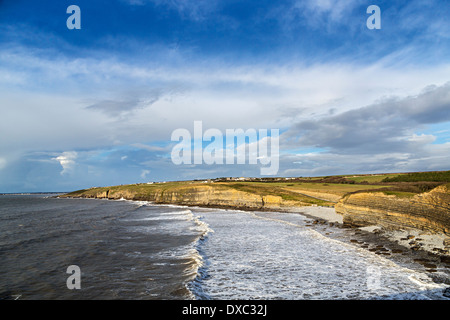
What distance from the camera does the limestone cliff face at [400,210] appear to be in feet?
59.9

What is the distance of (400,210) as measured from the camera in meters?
22.7

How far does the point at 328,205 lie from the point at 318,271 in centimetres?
4324

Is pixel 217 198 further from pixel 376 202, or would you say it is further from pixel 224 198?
pixel 376 202

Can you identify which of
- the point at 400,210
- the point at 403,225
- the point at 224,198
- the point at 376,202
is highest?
the point at 376,202

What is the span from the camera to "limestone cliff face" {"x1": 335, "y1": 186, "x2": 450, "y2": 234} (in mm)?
18250

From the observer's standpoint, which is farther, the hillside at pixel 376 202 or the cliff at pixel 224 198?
the cliff at pixel 224 198

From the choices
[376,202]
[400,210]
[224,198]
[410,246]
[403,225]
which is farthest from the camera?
[224,198]

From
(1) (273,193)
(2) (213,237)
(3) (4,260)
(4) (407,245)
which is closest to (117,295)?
(3) (4,260)

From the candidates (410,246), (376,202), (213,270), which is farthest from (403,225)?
(213,270)

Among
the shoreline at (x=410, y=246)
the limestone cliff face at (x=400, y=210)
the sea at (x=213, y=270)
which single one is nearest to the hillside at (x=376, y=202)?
the limestone cliff face at (x=400, y=210)

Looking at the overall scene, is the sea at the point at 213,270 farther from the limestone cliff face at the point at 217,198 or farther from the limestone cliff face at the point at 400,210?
the limestone cliff face at the point at 217,198

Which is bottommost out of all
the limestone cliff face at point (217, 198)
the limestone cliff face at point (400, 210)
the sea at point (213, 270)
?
the limestone cliff face at point (217, 198)
